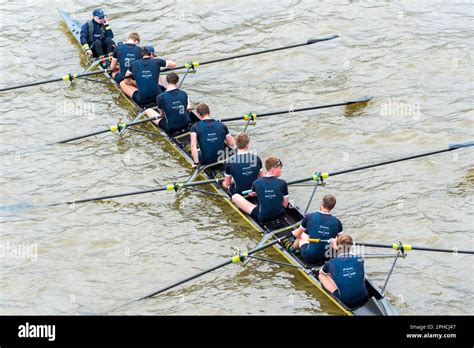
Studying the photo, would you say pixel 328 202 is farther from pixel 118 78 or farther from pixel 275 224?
pixel 118 78

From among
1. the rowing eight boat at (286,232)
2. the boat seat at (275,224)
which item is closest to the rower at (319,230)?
the rowing eight boat at (286,232)

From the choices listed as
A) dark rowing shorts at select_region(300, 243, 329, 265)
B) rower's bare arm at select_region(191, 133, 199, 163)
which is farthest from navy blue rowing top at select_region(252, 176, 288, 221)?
rower's bare arm at select_region(191, 133, 199, 163)

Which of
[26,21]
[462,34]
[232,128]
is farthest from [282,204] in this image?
[26,21]

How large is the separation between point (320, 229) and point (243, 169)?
2.18m

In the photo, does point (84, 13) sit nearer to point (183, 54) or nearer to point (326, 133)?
point (183, 54)

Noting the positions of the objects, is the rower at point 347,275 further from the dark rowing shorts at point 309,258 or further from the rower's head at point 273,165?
the rower's head at point 273,165

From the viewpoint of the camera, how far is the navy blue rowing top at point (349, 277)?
38.4 ft

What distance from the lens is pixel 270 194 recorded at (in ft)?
43.9

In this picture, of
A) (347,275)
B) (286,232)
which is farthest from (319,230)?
(286,232)

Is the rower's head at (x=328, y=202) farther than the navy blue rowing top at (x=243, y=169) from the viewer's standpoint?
No

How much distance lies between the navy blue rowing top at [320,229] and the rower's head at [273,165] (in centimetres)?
109

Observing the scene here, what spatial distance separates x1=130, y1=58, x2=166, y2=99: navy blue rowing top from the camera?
56.9 ft

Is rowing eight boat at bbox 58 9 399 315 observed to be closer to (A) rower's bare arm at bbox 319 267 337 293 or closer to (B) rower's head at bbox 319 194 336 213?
(A) rower's bare arm at bbox 319 267 337 293

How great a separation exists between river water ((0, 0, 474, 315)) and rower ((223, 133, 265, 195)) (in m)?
0.88
